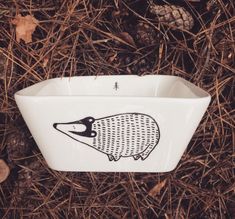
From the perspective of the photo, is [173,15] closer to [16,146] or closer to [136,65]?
[136,65]

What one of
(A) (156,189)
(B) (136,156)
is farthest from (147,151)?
(A) (156,189)

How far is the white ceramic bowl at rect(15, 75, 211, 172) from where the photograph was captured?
2.23 ft

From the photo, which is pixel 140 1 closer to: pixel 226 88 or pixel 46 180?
pixel 226 88

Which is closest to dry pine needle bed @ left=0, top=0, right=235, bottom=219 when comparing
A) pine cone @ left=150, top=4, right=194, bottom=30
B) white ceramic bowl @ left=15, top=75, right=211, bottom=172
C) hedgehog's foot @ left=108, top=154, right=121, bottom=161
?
pine cone @ left=150, top=4, right=194, bottom=30

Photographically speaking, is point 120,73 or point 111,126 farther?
point 120,73

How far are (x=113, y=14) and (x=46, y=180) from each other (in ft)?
1.61

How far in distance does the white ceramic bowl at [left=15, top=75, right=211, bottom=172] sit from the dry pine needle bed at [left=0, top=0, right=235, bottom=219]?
0.48 feet

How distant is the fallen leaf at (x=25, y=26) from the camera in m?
0.91

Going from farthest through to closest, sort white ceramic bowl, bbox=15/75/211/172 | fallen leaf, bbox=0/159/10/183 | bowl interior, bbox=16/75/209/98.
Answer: fallen leaf, bbox=0/159/10/183 → bowl interior, bbox=16/75/209/98 → white ceramic bowl, bbox=15/75/211/172

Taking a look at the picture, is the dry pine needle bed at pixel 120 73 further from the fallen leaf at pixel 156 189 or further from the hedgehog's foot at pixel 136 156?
the hedgehog's foot at pixel 136 156

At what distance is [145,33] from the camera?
889 mm

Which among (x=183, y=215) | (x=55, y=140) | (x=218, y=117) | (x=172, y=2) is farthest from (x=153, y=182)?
(x=172, y=2)

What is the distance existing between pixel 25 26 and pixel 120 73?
0.89 ft

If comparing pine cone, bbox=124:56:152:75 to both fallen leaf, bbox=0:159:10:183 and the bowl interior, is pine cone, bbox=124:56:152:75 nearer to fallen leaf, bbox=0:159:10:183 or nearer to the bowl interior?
the bowl interior
